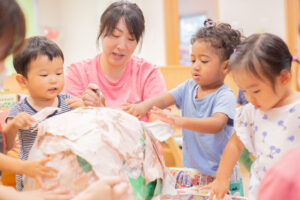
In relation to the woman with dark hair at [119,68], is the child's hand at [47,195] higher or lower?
lower

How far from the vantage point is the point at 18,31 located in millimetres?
777

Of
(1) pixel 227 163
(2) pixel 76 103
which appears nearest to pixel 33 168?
(2) pixel 76 103

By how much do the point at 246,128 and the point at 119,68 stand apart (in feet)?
2.51

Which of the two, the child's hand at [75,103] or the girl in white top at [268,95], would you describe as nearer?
the girl in white top at [268,95]

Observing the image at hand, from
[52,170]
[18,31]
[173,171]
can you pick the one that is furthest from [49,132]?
[173,171]

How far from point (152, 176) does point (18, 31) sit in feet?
1.74

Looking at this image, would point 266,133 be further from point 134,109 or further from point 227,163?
point 134,109

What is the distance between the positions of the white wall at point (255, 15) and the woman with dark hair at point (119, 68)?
2888 millimetres

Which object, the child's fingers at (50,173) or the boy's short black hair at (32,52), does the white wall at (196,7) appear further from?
the child's fingers at (50,173)

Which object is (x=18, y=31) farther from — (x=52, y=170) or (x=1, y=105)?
(x=1, y=105)

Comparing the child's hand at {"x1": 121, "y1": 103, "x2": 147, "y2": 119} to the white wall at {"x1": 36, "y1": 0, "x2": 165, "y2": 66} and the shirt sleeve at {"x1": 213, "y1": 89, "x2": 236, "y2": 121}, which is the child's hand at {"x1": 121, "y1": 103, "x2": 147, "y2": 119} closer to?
the shirt sleeve at {"x1": 213, "y1": 89, "x2": 236, "y2": 121}

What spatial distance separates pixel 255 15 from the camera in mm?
4438

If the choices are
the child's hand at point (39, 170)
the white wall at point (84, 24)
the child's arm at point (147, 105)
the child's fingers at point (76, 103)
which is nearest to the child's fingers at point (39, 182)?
the child's hand at point (39, 170)

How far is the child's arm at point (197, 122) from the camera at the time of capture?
1160 millimetres
